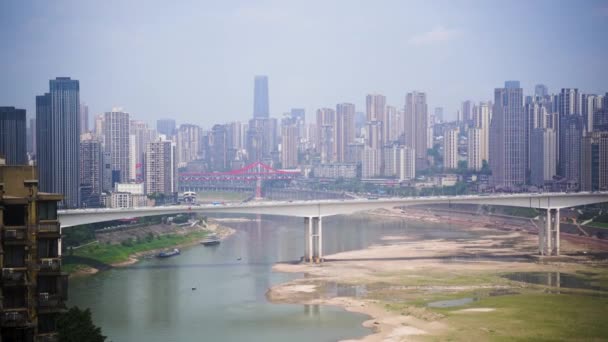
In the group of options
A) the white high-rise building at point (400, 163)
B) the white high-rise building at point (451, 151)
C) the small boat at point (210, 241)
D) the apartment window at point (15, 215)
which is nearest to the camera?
the apartment window at point (15, 215)

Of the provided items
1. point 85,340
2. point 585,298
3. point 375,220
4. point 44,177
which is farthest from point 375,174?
point 85,340

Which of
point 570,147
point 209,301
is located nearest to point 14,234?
point 209,301

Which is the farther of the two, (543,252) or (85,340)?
(543,252)

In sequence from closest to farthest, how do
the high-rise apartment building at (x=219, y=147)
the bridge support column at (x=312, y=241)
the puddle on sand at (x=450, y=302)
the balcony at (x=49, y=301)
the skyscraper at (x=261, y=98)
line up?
the balcony at (x=49, y=301) → the puddle on sand at (x=450, y=302) → the bridge support column at (x=312, y=241) → the high-rise apartment building at (x=219, y=147) → the skyscraper at (x=261, y=98)

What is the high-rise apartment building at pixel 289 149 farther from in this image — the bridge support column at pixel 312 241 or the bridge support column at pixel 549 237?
the bridge support column at pixel 312 241

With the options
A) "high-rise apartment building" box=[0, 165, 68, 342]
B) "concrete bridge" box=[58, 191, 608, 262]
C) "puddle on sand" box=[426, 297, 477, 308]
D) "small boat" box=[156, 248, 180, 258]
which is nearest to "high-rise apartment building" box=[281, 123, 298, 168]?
"concrete bridge" box=[58, 191, 608, 262]

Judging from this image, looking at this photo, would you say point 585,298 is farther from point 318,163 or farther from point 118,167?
point 318,163

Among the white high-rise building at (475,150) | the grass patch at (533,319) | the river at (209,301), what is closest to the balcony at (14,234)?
the river at (209,301)
